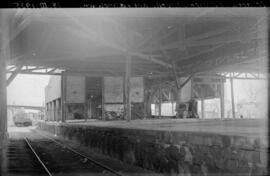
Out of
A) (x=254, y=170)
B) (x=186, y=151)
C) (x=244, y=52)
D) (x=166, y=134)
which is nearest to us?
(x=254, y=170)

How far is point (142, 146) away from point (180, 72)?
663 inches

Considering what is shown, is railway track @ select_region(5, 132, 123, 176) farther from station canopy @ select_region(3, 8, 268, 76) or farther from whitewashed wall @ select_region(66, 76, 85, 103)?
whitewashed wall @ select_region(66, 76, 85, 103)

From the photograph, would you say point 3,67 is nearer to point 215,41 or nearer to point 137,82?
point 215,41

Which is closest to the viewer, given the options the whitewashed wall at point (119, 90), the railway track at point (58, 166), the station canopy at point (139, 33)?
the railway track at point (58, 166)

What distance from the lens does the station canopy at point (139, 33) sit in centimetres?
1255

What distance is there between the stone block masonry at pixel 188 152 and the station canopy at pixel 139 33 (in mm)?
4444

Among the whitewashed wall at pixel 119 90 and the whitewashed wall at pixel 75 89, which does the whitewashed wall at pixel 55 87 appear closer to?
the whitewashed wall at pixel 75 89

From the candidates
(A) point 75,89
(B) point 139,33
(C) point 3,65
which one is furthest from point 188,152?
(A) point 75,89

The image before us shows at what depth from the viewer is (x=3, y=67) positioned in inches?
624

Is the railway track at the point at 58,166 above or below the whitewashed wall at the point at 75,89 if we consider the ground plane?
below

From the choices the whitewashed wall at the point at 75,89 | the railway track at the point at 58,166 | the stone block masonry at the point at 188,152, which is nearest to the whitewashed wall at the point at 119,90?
the whitewashed wall at the point at 75,89

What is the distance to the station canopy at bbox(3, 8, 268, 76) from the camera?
12547 millimetres

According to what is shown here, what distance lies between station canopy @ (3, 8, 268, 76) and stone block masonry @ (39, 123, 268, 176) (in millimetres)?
4444

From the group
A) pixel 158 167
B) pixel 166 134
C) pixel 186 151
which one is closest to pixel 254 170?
pixel 186 151
